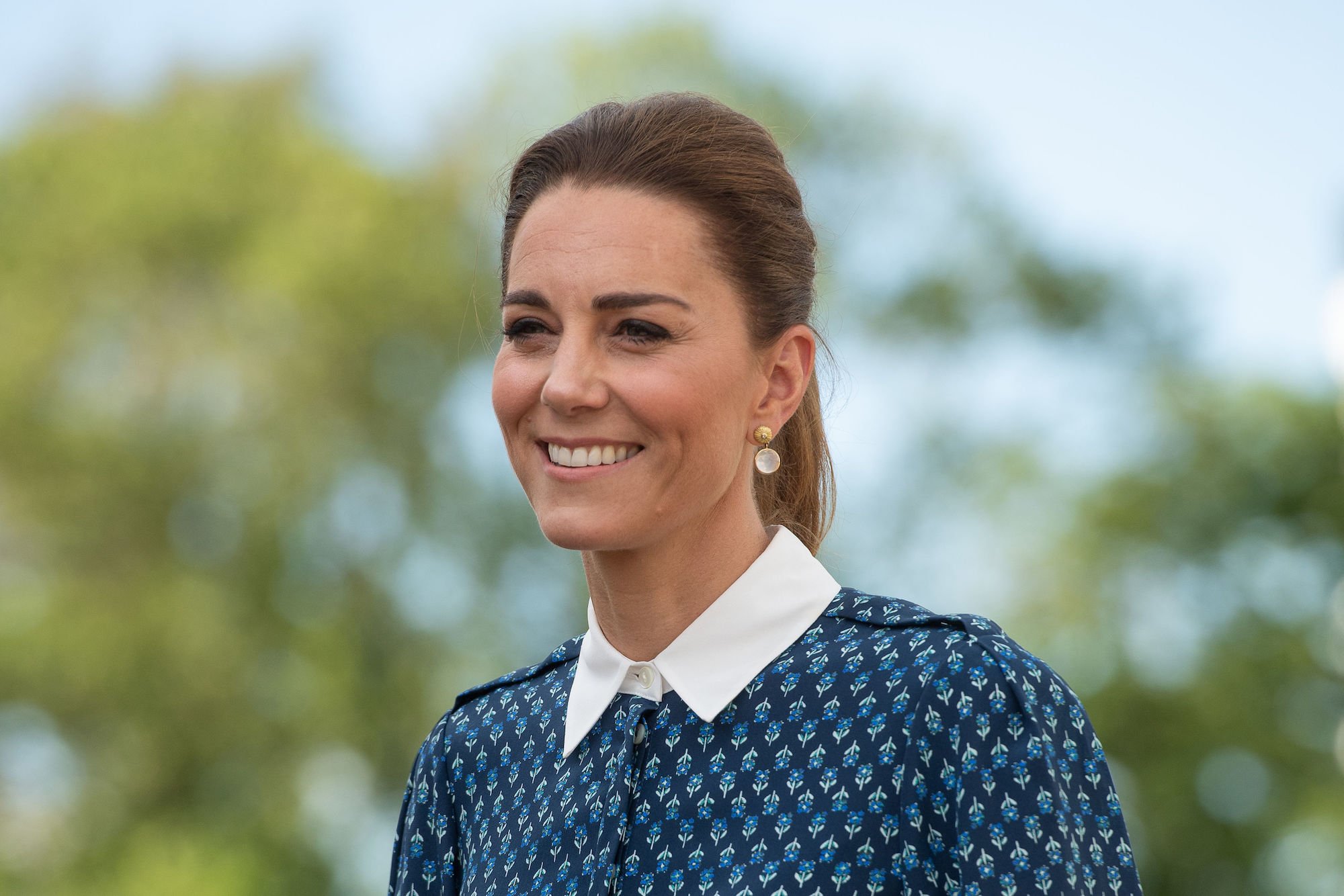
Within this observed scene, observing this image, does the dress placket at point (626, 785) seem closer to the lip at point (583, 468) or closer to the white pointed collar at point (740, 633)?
the white pointed collar at point (740, 633)

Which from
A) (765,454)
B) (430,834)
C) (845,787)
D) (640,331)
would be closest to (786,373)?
(765,454)

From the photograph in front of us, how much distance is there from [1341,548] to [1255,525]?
75 centimetres

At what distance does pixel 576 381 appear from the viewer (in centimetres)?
180

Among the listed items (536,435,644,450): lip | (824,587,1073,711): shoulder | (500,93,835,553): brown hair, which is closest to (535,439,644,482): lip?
(536,435,644,450): lip

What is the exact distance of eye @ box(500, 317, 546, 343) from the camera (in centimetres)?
190

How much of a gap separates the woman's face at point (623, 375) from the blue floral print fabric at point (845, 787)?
245 millimetres

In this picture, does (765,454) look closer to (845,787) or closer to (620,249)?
(620,249)

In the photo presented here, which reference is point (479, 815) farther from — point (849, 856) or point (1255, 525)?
point (1255, 525)

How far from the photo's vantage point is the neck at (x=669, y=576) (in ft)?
6.36

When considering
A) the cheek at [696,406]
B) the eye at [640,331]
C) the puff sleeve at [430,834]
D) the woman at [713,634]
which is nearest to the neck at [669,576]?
the woman at [713,634]

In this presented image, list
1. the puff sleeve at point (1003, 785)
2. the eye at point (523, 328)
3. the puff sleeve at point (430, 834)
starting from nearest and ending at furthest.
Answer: the puff sleeve at point (1003, 785)
the eye at point (523, 328)
the puff sleeve at point (430, 834)

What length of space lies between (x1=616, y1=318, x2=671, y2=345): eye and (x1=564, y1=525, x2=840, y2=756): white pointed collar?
0.33 meters

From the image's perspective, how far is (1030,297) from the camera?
14.9 meters

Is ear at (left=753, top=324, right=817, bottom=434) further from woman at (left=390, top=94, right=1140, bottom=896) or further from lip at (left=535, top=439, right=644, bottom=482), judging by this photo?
lip at (left=535, top=439, right=644, bottom=482)
